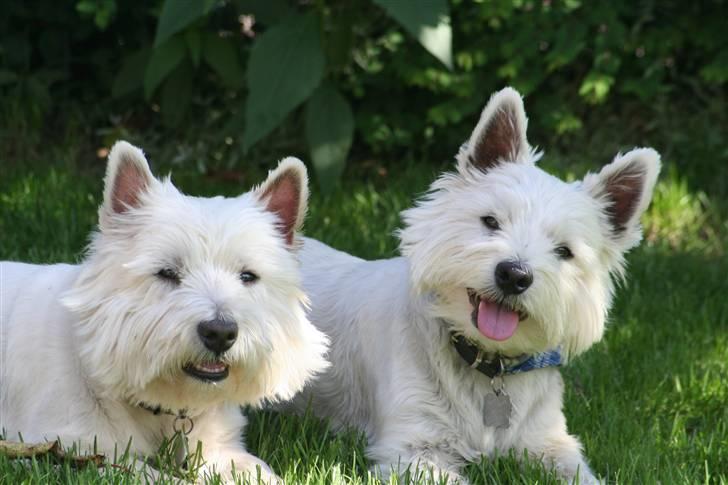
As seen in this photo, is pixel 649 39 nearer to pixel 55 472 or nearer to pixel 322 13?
pixel 322 13

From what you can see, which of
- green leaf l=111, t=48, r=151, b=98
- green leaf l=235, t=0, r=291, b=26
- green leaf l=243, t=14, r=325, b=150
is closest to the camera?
green leaf l=243, t=14, r=325, b=150

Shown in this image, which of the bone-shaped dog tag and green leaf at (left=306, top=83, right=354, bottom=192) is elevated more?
green leaf at (left=306, top=83, right=354, bottom=192)

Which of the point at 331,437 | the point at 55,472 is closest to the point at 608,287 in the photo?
the point at 331,437

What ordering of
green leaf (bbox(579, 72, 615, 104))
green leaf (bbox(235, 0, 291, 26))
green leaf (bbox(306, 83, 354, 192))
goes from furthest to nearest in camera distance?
green leaf (bbox(579, 72, 615, 104)) < green leaf (bbox(235, 0, 291, 26)) < green leaf (bbox(306, 83, 354, 192))

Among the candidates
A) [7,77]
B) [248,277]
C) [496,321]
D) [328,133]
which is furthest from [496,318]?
[7,77]

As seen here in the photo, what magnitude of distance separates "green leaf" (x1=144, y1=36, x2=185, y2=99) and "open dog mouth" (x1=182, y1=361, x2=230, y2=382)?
352cm

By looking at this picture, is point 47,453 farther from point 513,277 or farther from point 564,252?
point 564,252

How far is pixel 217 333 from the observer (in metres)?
3.48

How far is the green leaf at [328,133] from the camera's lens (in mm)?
6641

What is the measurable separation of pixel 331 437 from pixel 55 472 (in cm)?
121

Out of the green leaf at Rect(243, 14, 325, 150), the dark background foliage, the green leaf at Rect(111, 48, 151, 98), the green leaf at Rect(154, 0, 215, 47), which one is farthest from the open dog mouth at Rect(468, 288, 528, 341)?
the green leaf at Rect(111, 48, 151, 98)

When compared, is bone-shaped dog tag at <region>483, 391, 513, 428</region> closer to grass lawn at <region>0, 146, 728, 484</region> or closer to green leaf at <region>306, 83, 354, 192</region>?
grass lawn at <region>0, 146, 728, 484</region>

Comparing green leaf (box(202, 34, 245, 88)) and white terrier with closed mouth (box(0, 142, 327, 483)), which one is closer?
white terrier with closed mouth (box(0, 142, 327, 483))

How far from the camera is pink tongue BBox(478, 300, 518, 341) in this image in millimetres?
3938
